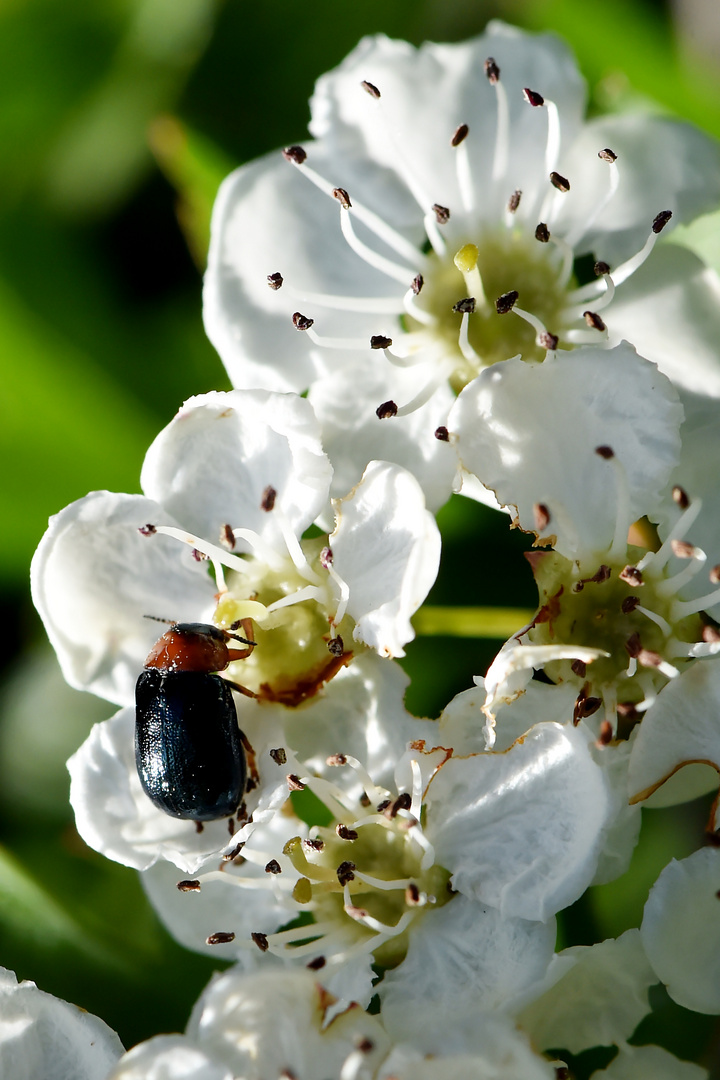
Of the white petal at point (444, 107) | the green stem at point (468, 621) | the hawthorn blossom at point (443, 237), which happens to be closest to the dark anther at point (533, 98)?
the hawthorn blossom at point (443, 237)

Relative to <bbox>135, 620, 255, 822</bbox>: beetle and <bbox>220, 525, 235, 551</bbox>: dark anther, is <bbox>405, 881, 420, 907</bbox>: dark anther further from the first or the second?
<bbox>220, 525, 235, 551</bbox>: dark anther

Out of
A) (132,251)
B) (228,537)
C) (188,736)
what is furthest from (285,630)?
(132,251)

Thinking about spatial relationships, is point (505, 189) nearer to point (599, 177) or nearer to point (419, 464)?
point (599, 177)

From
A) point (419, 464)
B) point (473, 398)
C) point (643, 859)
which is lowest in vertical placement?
point (643, 859)

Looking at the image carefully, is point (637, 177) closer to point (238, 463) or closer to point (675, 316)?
point (675, 316)

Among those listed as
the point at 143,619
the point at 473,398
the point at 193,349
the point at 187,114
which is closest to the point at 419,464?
the point at 473,398
